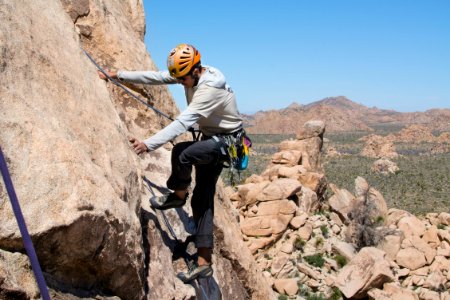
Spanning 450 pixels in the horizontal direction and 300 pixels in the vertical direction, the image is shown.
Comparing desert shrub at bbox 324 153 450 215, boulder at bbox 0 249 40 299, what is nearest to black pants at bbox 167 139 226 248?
boulder at bbox 0 249 40 299

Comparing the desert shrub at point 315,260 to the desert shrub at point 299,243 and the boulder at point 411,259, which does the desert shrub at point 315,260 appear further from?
the boulder at point 411,259

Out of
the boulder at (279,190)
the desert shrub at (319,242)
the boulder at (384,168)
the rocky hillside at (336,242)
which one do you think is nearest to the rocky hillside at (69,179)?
the rocky hillside at (336,242)

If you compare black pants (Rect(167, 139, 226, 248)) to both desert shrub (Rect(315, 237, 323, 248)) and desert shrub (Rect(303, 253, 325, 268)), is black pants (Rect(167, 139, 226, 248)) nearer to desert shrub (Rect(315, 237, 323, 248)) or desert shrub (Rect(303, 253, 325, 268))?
desert shrub (Rect(303, 253, 325, 268))

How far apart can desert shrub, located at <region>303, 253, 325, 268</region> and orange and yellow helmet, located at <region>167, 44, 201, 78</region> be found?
1313 centimetres

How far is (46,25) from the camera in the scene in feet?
13.6

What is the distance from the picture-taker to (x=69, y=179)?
304cm

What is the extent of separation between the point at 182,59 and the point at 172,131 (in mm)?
685

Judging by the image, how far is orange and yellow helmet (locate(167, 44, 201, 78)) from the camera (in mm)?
4410

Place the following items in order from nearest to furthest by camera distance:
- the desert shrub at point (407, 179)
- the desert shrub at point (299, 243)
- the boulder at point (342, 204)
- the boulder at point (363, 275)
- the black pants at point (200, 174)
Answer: the black pants at point (200, 174)
the boulder at point (363, 275)
the desert shrub at point (299, 243)
the boulder at point (342, 204)
the desert shrub at point (407, 179)

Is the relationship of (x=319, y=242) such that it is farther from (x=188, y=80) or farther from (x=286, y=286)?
(x=188, y=80)

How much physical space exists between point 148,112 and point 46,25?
2312 mm

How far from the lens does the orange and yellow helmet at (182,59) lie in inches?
174

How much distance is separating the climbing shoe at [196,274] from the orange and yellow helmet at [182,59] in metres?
1.98

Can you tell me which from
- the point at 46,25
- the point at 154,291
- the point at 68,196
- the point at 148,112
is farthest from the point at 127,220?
the point at 148,112
